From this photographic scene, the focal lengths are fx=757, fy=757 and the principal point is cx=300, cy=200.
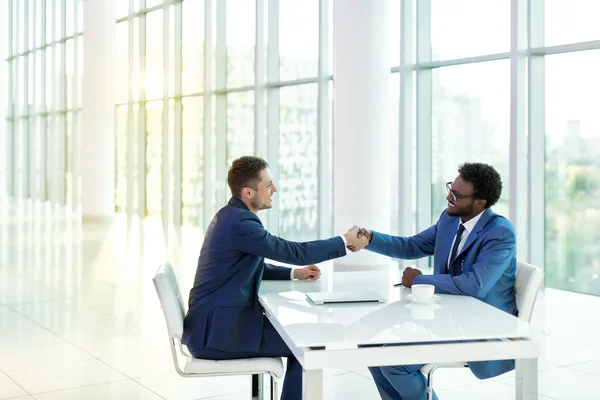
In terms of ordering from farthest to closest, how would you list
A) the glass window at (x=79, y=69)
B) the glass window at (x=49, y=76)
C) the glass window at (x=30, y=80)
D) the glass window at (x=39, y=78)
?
the glass window at (x=30, y=80) → the glass window at (x=39, y=78) → the glass window at (x=49, y=76) → the glass window at (x=79, y=69)

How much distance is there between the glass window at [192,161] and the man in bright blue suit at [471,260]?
1020 centimetres

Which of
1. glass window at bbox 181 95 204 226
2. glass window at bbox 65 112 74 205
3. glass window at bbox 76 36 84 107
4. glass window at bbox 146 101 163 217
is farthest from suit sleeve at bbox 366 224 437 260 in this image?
glass window at bbox 65 112 74 205

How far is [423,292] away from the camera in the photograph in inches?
110

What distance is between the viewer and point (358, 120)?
26.9ft

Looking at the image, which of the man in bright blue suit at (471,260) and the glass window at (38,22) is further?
the glass window at (38,22)

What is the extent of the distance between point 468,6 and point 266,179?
593cm

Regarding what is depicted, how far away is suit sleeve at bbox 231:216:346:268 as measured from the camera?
3.04 meters

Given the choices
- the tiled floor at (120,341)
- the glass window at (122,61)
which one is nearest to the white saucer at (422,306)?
the tiled floor at (120,341)

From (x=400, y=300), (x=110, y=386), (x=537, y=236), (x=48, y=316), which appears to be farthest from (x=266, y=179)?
(x=537, y=236)

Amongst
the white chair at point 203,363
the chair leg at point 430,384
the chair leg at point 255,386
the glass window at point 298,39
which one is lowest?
the chair leg at point 255,386

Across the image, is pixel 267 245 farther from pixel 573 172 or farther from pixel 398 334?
pixel 573 172

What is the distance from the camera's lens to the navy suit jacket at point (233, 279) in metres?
2.99

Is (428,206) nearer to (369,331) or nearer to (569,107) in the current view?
(569,107)

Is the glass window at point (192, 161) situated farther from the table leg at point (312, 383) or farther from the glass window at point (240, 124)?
the table leg at point (312, 383)
